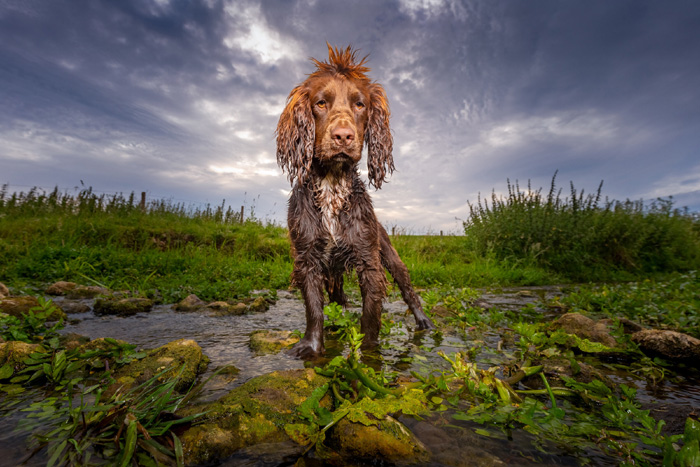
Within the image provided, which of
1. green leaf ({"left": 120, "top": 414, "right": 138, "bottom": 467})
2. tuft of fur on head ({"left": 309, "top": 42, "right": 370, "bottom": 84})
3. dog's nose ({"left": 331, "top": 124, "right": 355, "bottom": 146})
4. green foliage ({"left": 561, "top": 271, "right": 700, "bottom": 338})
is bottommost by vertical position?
green leaf ({"left": 120, "top": 414, "right": 138, "bottom": 467})

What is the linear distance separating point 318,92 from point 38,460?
2.66 m

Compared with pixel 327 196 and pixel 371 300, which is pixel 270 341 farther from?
pixel 327 196

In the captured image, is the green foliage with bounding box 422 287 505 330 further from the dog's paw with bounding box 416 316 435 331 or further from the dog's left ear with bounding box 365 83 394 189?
the dog's left ear with bounding box 365 83 394 189

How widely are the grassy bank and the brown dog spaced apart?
8.99ft

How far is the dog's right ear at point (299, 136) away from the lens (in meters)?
2.80

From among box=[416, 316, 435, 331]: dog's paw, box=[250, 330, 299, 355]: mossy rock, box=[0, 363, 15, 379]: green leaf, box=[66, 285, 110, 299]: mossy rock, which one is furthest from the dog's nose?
box=[66, 285, 110, 299]: mossy rock

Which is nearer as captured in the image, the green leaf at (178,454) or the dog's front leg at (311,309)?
the green leaf at (178,454)

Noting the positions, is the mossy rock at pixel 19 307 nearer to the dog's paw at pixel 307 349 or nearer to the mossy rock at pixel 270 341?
the mossy rock at pixel 270 341

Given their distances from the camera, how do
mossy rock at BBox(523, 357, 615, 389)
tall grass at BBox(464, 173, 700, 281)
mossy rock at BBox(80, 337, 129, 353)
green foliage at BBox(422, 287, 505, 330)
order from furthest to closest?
1. tall grass at BBox(464, 173, 700, 281)
2. green foliage at BBox(422, 287, 505, 330)
3. mossy rock at BBox(80, 337, 129, 353)
4. mossy rock at BBox(523, 357, 615, 389)

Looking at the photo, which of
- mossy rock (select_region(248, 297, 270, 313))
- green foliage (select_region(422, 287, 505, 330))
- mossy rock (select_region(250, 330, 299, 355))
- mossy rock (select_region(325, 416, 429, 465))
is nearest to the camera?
mossy rock (select_region(325, 416, 429, 465))

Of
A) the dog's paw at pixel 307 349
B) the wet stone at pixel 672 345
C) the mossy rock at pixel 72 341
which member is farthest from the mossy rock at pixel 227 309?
the wet stone at pixel 672 345

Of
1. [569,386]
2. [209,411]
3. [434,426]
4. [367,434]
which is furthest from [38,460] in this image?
[569,386]

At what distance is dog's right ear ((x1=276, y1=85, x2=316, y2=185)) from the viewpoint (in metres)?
2.80

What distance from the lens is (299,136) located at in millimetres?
2836
